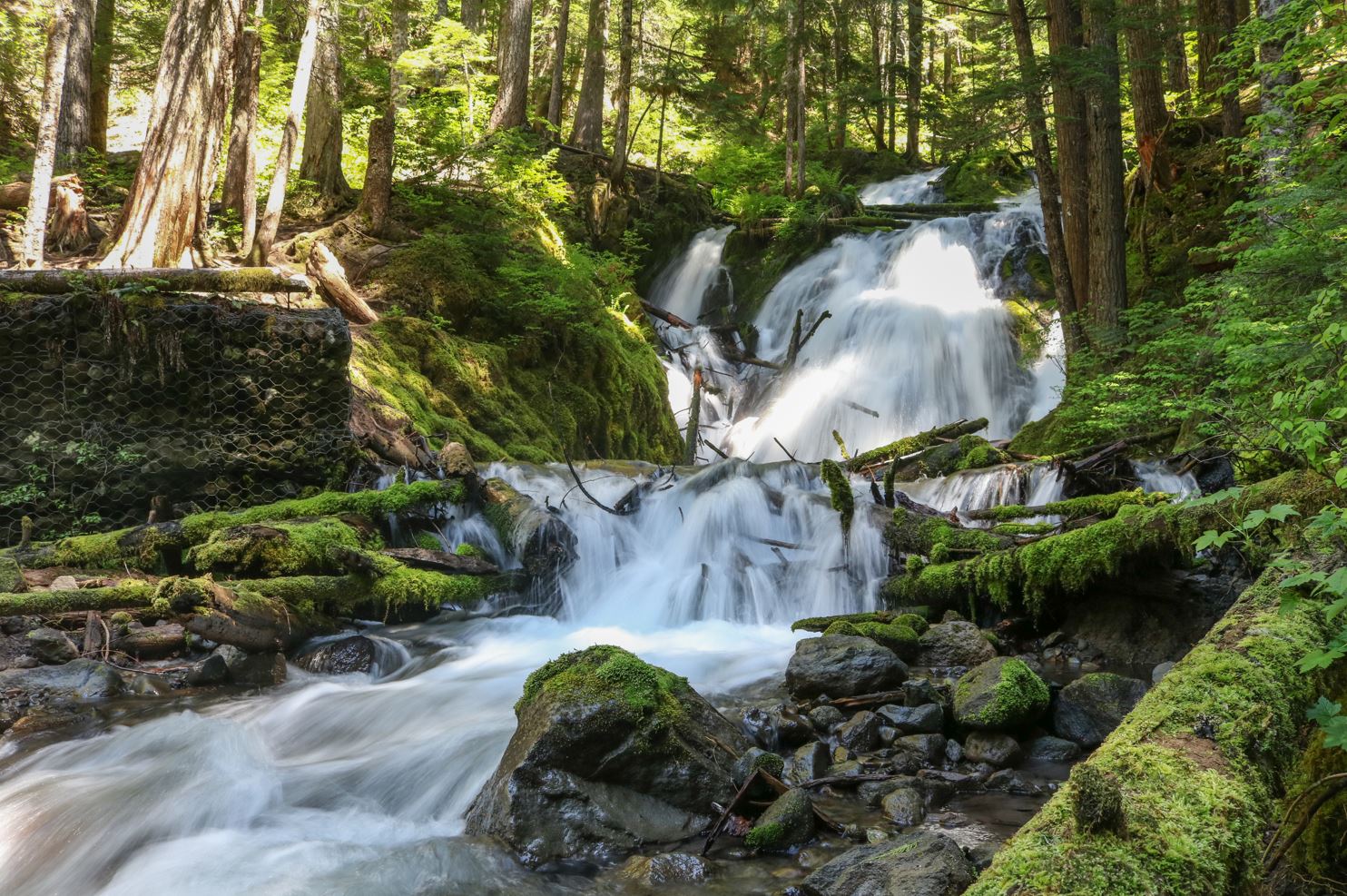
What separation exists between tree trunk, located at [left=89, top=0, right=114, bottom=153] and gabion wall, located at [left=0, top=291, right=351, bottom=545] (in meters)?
9.59

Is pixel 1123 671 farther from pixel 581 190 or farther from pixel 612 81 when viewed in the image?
pixel 612 81

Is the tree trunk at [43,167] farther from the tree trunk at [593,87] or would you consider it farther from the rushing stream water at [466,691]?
the tree trunk at [593,87]

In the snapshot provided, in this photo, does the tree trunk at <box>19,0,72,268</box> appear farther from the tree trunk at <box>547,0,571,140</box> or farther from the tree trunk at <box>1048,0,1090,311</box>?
the tree trunk at <box>1048,0,1090,311</box>

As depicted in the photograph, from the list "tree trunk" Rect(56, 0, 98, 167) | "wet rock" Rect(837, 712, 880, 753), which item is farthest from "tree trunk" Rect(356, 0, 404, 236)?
"wet rock" Rect(837, 712, 880, 753)

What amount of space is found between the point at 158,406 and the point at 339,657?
319 cm

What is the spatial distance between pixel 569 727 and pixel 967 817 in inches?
73.7

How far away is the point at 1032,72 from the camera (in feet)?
33.2

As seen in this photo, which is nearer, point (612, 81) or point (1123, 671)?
point (1123, 671)

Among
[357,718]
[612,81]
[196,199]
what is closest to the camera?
[357,718]

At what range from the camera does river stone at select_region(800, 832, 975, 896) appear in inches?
114

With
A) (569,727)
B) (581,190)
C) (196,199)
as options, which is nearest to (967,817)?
(569,727)

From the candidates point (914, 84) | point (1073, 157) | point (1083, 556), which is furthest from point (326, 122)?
point (914, 84)

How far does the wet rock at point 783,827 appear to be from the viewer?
3592 millimetres

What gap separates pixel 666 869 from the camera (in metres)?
3.45
